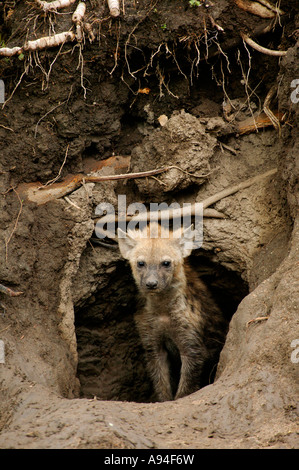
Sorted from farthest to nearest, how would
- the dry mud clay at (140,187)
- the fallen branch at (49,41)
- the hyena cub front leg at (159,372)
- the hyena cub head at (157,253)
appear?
1. the hyena cub front leg at (159,372)
2. the hyena cub head at (157,253)
3. the fallen branch at (49,41)
4. the dry mud clay at (140,187)

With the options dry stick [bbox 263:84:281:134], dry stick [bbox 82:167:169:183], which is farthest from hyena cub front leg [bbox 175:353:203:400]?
dry stick [bbox 263:84:281:134]

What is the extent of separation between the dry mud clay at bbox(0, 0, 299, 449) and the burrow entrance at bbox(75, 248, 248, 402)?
28mm

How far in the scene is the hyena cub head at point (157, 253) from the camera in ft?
17.5

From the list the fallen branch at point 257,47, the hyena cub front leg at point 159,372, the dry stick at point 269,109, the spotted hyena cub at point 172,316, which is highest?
the fallen branch at point 257,47

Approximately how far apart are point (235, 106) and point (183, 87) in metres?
0.62

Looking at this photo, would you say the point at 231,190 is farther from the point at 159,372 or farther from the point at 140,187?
the point at 159,372

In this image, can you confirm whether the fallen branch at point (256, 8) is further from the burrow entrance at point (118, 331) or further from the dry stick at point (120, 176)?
the burrow entrance at point (118, 331)

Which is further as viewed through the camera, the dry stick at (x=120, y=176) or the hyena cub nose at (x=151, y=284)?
the dry stick at (x=120, y=176)

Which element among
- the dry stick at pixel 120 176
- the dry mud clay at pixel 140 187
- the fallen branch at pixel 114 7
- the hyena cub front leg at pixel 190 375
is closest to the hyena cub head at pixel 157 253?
the dry mud clay at pixel 140 187

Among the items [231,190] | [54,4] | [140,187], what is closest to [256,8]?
[231,190]
